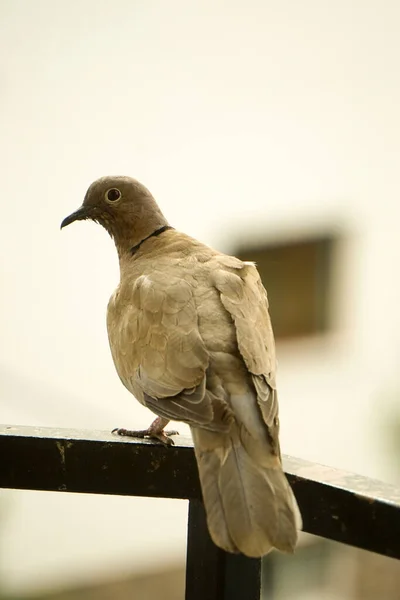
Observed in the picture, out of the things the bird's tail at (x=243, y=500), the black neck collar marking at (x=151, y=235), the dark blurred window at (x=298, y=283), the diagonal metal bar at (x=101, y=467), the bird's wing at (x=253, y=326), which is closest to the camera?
the bird's tail at (x=243, y=500)

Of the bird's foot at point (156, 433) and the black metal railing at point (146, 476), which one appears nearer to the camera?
the black metal railing at point (146, 476)

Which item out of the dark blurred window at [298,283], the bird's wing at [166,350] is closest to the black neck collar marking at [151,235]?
the bird's wing at [166,350]

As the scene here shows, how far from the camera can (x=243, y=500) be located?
133cm

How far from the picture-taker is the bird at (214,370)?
4.27 ft

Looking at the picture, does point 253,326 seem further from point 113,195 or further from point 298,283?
point 298,283

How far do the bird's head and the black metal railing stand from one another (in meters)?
1.00

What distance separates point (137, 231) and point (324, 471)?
1.22 meters

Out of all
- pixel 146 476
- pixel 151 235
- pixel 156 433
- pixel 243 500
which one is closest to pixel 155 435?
pixel 156 433

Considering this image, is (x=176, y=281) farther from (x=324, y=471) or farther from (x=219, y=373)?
(x=324, y=471)

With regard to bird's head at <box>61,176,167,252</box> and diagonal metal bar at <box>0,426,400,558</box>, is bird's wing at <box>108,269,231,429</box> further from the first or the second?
bird's head at <box>61,176,167,252</box>

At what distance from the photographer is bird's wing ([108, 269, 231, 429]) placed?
159 cm

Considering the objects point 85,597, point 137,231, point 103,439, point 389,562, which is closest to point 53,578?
point 85,597

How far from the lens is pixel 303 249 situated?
4730 millimetres

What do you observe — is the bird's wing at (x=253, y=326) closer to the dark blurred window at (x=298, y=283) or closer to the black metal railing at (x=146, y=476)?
the black metal railing at (x=146, y=476)
